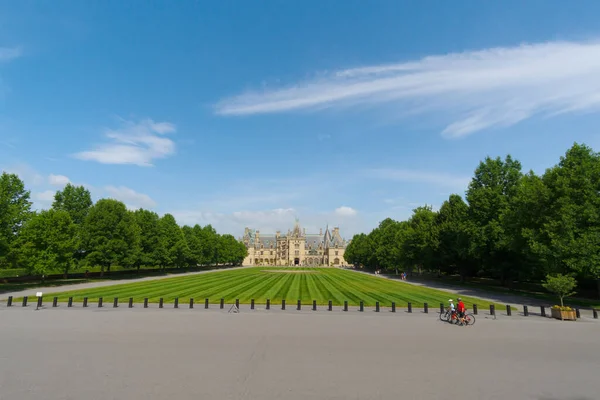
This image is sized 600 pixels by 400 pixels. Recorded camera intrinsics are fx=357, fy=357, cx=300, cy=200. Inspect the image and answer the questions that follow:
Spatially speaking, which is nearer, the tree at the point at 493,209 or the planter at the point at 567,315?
the planter at the point at 567,315

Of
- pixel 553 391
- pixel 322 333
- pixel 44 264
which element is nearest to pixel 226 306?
pixel 322 333

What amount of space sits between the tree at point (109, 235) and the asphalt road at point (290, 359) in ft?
119

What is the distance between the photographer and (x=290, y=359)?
45.6 feet

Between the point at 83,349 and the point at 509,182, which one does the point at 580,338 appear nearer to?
the point at 83,349

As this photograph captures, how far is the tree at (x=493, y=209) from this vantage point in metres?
45.9

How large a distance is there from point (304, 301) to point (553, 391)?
76.2 feet

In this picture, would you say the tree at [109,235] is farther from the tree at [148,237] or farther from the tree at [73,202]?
the tree at [73,202]

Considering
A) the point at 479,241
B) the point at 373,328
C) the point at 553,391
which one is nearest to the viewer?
the point at 553,391

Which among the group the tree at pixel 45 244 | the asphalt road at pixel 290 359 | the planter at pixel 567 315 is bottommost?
the asphalt road at pixel 290 359

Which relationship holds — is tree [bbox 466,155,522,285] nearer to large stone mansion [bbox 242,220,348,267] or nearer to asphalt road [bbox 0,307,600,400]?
asphalt road [bbox 0,307,600,400]

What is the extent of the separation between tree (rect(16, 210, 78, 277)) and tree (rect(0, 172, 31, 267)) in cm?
99

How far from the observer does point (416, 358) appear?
14.3 m

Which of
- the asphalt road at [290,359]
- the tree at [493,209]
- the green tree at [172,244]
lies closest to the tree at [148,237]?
the green tree at [172,244]

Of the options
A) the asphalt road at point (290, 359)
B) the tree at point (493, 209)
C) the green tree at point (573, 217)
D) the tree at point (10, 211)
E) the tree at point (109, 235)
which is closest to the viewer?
the asphalt road at point (290, 359)
